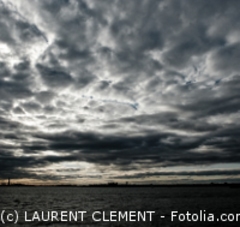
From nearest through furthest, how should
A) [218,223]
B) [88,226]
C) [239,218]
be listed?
[88,226] → [218,223] → [239,218]

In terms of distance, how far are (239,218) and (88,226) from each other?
3572cm

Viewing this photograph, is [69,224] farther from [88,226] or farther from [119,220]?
[119,220]

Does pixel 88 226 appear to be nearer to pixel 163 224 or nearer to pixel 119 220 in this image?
pixel 119 220

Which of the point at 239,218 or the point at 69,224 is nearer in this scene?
the point at 69,224

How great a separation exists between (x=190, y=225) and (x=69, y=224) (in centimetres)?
2425

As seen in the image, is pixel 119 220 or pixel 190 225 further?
pixel 119 220

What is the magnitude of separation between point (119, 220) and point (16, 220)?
22403 millimetres

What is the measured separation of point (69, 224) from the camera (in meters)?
A: 56.3

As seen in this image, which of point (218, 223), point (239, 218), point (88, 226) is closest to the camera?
point (88, 226)

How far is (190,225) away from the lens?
56.8 metres

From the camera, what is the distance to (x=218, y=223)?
2329 inches

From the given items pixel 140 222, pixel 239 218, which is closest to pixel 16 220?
pixel 140 222

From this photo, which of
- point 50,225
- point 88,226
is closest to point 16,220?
point 50,225

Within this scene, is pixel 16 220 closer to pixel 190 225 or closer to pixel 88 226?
pixel 88 226
